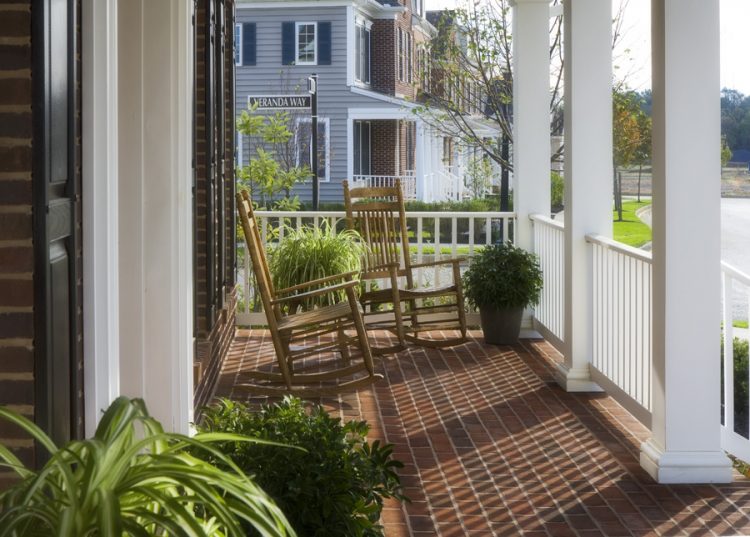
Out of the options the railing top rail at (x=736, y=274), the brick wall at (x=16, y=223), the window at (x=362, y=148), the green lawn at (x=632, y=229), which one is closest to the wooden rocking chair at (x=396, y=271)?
the railing top rail at (x=736, y=274)

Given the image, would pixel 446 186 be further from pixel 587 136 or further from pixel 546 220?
pixel 587 136

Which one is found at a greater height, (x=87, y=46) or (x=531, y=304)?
(x=87, y=46)

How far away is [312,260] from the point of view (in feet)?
24.9

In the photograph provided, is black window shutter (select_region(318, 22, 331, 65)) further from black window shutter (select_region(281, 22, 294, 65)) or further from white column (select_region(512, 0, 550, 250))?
white column (select_region(512, 0, 550, 250))

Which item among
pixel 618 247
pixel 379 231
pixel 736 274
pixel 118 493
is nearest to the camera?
pixel 118 493

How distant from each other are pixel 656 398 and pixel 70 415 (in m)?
2.75

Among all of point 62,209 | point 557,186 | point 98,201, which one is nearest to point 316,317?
point 98,201

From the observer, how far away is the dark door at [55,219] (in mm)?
2256

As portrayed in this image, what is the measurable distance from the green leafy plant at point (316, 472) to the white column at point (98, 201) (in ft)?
1.16

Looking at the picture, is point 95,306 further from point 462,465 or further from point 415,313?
point 415,313

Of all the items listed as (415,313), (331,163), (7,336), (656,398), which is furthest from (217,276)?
(331,163)

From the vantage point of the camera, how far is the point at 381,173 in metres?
21.7

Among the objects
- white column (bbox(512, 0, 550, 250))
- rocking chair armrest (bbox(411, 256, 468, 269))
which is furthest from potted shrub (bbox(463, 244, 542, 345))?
white column (bbox(512, 0, 550, 250))

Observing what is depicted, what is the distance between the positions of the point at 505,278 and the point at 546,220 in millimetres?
476
